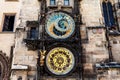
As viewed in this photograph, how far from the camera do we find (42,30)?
13461 mm

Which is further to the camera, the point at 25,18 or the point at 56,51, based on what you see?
the point at 25,18

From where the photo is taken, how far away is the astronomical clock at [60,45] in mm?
12367

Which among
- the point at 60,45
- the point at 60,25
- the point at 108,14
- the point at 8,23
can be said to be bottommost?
the point at 60,45

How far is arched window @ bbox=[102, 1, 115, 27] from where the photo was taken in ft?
52.2

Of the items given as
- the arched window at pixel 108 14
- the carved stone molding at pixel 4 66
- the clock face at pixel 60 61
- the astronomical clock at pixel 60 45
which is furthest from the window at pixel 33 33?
the arched window at pixel 108 14

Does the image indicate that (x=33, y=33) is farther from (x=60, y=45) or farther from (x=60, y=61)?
(x=60, y=61)

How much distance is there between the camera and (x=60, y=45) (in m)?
12.8

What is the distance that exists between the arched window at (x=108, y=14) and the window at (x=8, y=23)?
702cm

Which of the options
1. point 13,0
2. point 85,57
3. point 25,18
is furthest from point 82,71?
point 13,0

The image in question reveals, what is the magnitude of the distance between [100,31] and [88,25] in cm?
87

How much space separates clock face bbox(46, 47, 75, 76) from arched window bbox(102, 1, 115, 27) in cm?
467

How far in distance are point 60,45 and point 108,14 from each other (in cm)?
554

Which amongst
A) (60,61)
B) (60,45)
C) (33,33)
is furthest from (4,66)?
(60,45)

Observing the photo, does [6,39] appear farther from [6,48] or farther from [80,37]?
[80,37]
